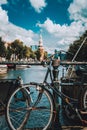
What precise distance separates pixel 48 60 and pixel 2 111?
116 cm

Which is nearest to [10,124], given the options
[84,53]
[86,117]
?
[86,117]

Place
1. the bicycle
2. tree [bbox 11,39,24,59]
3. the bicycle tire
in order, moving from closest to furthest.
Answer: the bicycle < the bicycle tire < tree [bbox 11,39,24,59]

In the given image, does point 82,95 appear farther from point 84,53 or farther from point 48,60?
point 84,53

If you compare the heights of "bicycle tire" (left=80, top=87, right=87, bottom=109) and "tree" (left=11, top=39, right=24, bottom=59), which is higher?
"tree" (left=11, top=39, right=24, bottom=59)

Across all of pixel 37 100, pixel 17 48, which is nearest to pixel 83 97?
pixel 37 100

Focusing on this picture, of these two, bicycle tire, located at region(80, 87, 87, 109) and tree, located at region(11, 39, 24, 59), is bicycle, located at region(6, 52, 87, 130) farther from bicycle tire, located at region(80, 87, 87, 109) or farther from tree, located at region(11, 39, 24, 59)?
tree, located at region(11, 39, 24, 59)

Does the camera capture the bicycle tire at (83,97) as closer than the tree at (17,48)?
Yes

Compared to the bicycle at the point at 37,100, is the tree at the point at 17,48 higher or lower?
higher

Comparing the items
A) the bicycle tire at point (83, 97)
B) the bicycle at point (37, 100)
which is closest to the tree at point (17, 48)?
the bicycle at point (37, 100)

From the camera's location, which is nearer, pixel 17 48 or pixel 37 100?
pixel 37 100

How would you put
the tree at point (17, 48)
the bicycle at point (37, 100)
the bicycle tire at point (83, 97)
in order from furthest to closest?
1. the tree at point (17, 48)
2. the bicycle tire at point (83, 97)
3. the bicycle at point (37, 100)

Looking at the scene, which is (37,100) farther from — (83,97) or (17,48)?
(17,48)

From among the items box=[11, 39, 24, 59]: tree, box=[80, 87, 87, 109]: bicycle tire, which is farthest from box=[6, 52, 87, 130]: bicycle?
box=[11, 39, 24, 59]: tree

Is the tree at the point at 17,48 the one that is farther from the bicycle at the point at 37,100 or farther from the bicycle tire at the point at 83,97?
the bicycle tire at the point at 83,97
